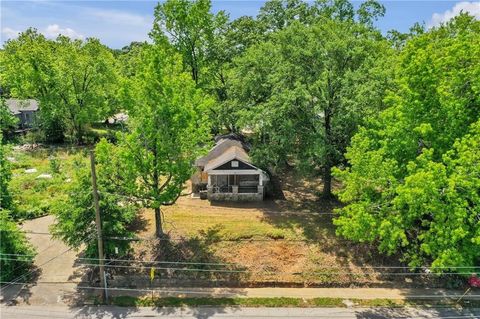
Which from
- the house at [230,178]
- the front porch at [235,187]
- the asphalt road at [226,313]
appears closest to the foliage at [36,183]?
the asphalt road at [226,313]

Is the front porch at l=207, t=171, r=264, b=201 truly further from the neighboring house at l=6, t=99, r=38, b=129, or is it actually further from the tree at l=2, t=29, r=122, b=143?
the neighboring house at l=6, t=99, r=38, b=129

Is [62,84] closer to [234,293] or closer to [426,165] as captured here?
[234,293]

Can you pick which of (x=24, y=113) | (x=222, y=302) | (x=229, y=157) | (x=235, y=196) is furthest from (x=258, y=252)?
(x=24, y=113)

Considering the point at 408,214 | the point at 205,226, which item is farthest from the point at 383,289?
the point at 205,226

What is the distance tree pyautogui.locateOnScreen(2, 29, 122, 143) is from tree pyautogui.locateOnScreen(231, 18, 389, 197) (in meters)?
22.4

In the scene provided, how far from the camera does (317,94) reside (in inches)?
920

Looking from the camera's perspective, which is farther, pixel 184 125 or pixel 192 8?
pixel 192 8

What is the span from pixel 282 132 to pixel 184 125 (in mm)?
7287

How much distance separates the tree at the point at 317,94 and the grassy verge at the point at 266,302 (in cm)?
852

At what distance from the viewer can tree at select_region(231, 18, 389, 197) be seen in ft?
73.8

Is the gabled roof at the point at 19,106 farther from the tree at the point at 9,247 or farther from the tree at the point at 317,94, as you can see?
the tree at the point at 317,94

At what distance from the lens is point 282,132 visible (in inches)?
936

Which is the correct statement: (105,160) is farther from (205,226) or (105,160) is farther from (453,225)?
(453,225)

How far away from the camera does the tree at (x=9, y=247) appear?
57.7 ft
